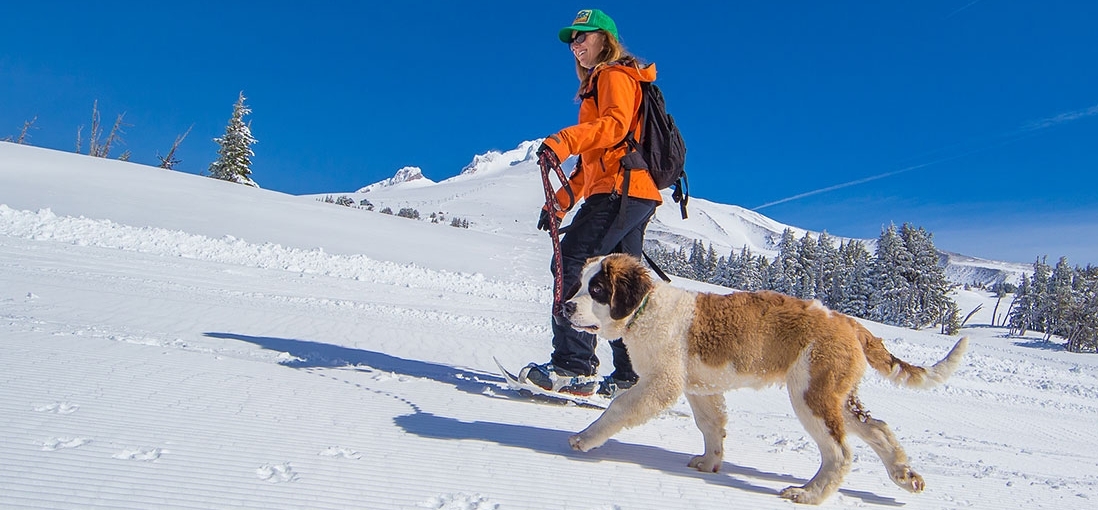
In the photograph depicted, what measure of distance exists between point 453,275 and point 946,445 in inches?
591

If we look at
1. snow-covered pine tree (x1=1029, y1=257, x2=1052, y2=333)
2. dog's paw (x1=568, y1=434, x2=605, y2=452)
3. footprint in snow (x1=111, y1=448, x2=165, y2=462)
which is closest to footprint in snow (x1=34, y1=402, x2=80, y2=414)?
footprint in snow (x1=111, y1=448, x2=165, y2=462)

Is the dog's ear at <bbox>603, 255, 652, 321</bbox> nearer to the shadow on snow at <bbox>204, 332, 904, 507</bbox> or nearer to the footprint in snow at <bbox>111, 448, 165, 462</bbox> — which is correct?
the shadow on snow at <bbox>204, 332, 904, 507</bbox>

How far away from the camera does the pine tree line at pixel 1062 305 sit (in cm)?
4659

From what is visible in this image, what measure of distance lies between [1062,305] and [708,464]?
66.0 metres

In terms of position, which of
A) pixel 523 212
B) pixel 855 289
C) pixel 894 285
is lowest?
pixel 855 289

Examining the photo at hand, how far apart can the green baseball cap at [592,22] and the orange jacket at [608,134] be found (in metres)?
0.43

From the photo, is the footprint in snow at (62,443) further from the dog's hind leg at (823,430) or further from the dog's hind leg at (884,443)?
the dog's hind leg at (884,443)

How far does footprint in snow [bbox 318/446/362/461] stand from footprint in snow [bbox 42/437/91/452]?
1068 millimetres

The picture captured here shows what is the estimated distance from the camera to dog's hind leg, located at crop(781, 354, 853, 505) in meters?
3.03

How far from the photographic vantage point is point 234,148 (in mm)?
42594

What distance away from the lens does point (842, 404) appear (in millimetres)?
3137

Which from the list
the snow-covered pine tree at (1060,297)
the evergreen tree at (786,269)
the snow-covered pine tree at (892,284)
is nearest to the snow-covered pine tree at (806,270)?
the evergreen tree at (786,269)

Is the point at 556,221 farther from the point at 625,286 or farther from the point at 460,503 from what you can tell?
the point at 460,503

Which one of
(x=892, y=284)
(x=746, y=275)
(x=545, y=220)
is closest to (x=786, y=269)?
(x=746, y=275)
